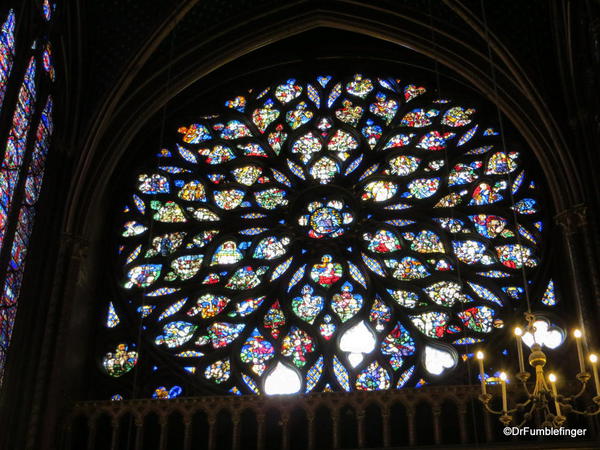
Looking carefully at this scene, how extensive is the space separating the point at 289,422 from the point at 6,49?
5455 millimetres

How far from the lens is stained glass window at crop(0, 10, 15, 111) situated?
1285cm

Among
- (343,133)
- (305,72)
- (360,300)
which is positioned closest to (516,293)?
(360,300)

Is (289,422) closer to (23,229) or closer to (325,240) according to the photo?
(325,240)

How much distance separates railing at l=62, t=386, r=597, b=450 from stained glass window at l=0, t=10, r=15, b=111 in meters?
3.93

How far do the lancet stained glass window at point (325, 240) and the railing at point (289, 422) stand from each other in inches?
22.2

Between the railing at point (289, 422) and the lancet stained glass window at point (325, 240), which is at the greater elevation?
the lancet stained glass window at point (325, 240)

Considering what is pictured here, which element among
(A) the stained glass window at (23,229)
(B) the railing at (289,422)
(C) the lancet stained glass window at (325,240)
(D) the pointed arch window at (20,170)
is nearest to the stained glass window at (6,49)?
(D) the pointed arch window at (20,170)

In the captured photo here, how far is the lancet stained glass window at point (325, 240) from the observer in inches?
563

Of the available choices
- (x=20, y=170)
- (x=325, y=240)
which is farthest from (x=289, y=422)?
(x=20, y=170)

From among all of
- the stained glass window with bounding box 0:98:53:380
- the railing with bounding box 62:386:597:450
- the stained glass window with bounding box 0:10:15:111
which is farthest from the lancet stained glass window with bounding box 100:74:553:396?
the stained glass window with bounding box 0:10:15:111

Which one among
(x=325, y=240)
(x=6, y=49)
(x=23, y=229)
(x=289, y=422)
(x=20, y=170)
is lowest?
(x=289, y=422)

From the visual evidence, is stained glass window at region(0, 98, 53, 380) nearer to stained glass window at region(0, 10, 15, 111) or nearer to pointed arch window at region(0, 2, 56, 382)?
pointed arch window at region(0, 2, 56, 382)

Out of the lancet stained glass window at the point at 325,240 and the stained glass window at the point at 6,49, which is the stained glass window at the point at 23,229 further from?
the lancet stained glass window at the point at 325,240

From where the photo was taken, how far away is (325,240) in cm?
1535
